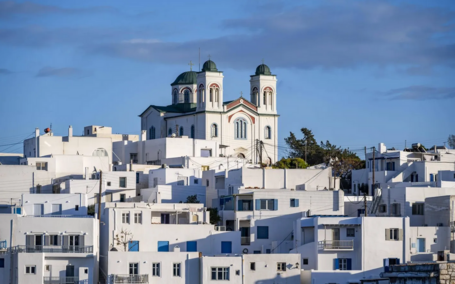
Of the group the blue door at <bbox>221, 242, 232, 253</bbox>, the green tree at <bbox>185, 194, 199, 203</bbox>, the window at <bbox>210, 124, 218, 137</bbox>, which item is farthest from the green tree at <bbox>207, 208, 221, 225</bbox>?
the window at <bbox>210, 124, 218, 137</bbox>

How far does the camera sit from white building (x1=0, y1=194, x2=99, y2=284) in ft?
191

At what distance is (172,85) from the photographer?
383 ft

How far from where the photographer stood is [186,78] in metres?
116

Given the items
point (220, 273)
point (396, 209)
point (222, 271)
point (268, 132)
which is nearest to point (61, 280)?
point (220, 273)

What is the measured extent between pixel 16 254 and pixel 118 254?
16.5ft

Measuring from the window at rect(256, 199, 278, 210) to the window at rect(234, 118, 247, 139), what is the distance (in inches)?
1624

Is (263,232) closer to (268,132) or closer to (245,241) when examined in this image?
(245,241)

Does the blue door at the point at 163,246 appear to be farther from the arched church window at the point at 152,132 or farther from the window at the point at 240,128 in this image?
the arched church window at the point at 152,132

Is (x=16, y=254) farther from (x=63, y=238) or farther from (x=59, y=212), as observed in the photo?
(x=59, y=212)

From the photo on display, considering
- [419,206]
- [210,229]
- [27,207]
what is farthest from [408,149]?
[27,207]

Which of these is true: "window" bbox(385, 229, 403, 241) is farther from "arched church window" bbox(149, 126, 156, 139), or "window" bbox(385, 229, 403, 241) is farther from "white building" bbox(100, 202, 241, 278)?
"arched church window" bbox(149, 126, 156, 139)

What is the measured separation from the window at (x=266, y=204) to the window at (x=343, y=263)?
6336 millimetres

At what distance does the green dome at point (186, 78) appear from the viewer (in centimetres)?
11588

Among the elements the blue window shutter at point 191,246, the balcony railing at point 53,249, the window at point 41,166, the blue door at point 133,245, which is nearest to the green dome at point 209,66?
the window at point 41,166
